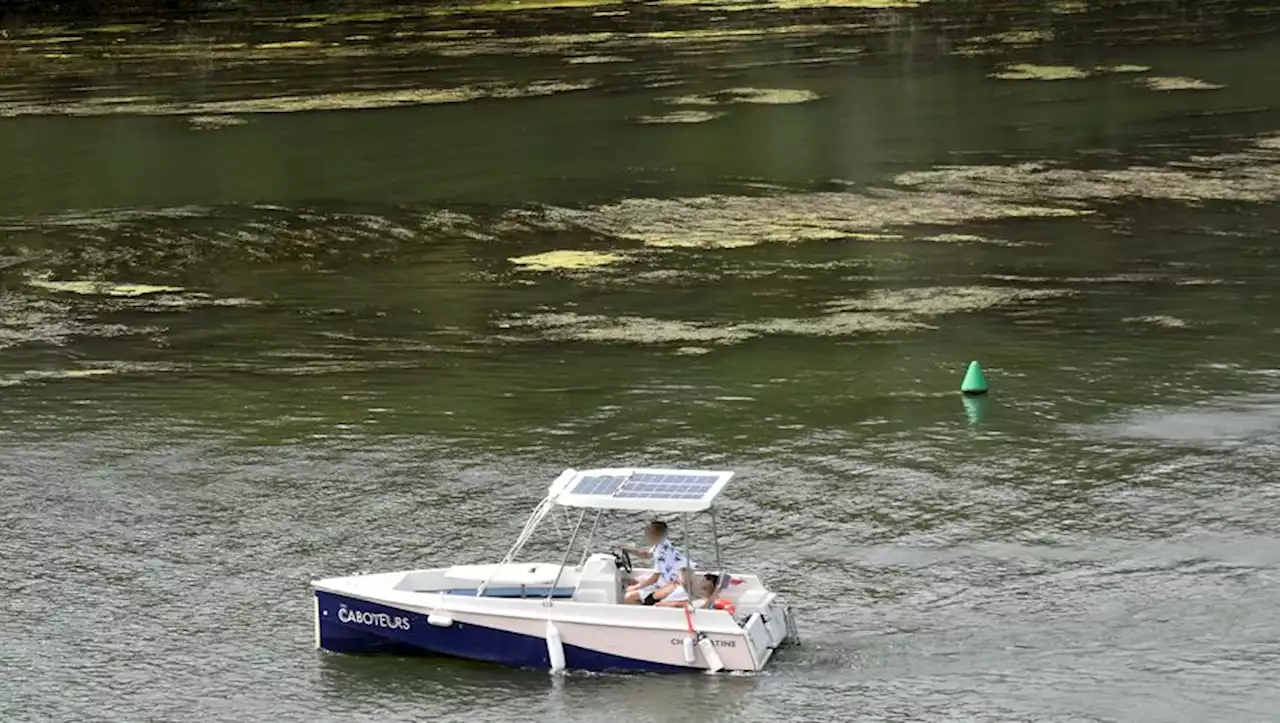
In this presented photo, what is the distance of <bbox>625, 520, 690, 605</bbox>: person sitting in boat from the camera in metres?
26.6

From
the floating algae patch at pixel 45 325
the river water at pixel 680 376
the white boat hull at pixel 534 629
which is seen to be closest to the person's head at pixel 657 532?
the white boat hull at pixel 534 629

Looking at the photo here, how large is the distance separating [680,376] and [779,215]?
667 inches

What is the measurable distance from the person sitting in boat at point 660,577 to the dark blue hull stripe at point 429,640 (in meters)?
0.87

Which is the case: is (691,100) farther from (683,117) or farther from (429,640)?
(429,640)

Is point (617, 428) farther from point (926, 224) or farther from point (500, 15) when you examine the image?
point (500, 15)

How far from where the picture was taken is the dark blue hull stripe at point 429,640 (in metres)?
26.5

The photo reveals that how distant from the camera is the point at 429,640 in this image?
27.4 metres

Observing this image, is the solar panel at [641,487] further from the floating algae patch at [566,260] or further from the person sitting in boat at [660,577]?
the floating algae patch at [566,260]

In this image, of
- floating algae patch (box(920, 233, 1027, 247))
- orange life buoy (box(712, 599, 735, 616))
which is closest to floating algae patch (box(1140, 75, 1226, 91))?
floating algae patch (box(920, 233, 1027, 247))

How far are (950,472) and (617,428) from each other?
675 cm

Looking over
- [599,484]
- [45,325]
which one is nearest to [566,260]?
[45,325]

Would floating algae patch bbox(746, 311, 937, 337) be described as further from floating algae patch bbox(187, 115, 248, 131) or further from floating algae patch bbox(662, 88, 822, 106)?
floating algae patch bbox(187, 115, 248, 131)

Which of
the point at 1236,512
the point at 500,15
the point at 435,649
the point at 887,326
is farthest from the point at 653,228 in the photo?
the point at 500,15

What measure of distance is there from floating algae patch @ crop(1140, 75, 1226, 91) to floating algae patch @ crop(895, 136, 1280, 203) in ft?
45.3
